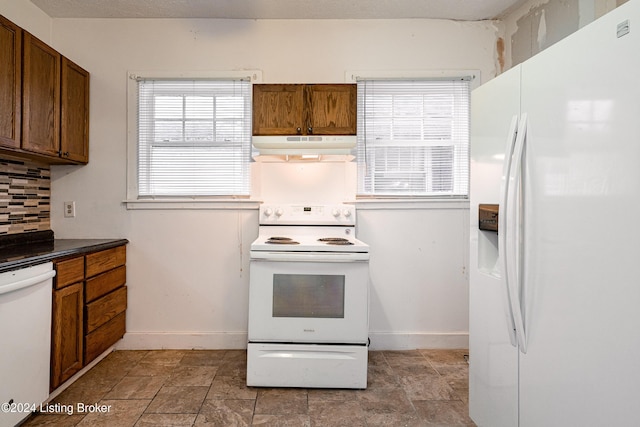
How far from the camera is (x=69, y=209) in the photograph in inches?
106

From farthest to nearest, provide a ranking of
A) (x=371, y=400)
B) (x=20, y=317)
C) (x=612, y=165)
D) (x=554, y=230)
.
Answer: (x=371, y=400) < (x=20, y=317) < (x=554, y=230) < (x=612, y=165)

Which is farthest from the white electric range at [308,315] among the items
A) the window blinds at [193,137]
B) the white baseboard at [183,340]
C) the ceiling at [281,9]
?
the ceiling at [281,9]

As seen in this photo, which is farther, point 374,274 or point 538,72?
point 374,274

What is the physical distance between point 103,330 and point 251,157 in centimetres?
159

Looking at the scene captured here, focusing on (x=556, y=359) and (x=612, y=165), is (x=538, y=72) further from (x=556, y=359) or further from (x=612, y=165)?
(x=556, y=359)

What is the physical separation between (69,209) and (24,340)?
134cm

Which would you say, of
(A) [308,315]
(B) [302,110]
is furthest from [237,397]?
(B) [302,110]

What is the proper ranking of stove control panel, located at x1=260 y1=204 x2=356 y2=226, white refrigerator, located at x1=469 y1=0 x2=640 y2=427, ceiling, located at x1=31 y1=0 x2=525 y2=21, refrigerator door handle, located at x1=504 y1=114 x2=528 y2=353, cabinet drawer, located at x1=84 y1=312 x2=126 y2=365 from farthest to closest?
stove control panel, located at x1=260 y1=204 x2=356 y2=226 → ceiling, located at x1=31 y1=0 x2=525 y2=21 → cabinet drawer, located at x1=84 y1=312 x2=126 y2=365 → refrigerator door handle, located at x1=504 y1=114 x2=528 y2=353 → white refrigerator, located at x1=469 y1=0 x2=640 y2=427

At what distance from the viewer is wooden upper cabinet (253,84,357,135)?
Answer: 2.36m

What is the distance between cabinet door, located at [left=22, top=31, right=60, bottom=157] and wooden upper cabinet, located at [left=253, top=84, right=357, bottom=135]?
131 cm

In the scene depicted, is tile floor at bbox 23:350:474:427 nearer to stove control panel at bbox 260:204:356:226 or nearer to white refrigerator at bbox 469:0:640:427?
white refrigerator at bbox 469:0:640:427

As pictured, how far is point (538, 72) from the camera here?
1.20 meters

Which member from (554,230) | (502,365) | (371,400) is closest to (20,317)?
(371,400)

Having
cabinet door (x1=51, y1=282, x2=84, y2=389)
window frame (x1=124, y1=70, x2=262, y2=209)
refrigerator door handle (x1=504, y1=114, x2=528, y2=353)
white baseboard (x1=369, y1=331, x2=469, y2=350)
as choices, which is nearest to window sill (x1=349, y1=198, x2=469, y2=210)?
window frame (x1=124, y1=70, x2=262, y2=209)
